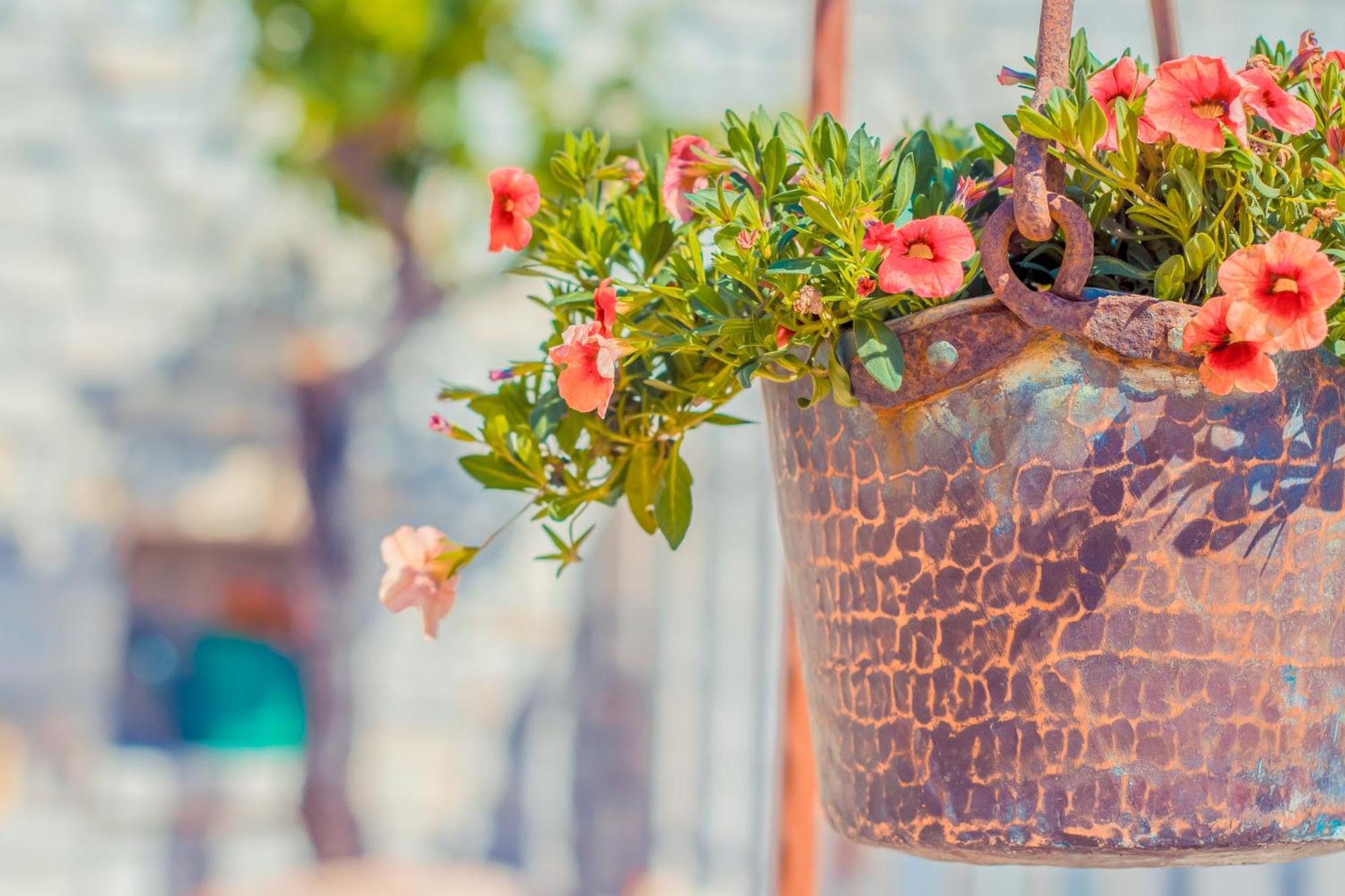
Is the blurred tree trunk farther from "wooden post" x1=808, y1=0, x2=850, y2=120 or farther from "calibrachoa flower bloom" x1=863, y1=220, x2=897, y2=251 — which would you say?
"calibrachoa flower bloom" x1=863, y1=220, x2=897, y2=251

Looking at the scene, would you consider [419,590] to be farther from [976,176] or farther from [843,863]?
[843,863]

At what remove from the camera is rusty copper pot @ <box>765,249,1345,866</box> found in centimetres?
46

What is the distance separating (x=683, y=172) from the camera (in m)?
0.60

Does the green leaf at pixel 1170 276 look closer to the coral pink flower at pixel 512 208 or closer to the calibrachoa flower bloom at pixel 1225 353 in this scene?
the calibrachoa flower bloom at pixel 1225 353

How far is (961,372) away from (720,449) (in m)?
2.51

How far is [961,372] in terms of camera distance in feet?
1.55

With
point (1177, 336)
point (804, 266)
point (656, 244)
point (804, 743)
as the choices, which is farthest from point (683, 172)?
point (804, 743)

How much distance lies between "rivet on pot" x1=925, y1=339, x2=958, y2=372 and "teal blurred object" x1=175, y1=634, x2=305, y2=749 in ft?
11.1

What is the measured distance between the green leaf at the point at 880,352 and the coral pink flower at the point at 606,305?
3.6 inches

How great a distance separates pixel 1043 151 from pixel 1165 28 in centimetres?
27

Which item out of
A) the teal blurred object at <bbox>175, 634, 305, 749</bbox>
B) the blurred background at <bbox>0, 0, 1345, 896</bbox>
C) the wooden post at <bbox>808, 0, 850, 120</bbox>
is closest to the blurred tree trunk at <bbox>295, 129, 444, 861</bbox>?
the blurred background at <bbox>0, 0, 1345, 896</bbox>

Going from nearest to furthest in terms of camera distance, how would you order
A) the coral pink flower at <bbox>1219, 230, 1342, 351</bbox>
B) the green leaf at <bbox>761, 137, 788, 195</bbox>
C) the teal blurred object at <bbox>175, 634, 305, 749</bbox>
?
1. the coral pink flower at <bbox>1219, 230, 1342, 351</bbox>
2. the green leaf at <bbox>761, 137, 788, 195</bbox>
3. the teal blurred object at <bbox>175, 634, 305, 749</bbox>

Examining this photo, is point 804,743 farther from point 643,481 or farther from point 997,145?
point 997,145

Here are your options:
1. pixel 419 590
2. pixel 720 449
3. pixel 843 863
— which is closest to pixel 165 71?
pixel 720 449
